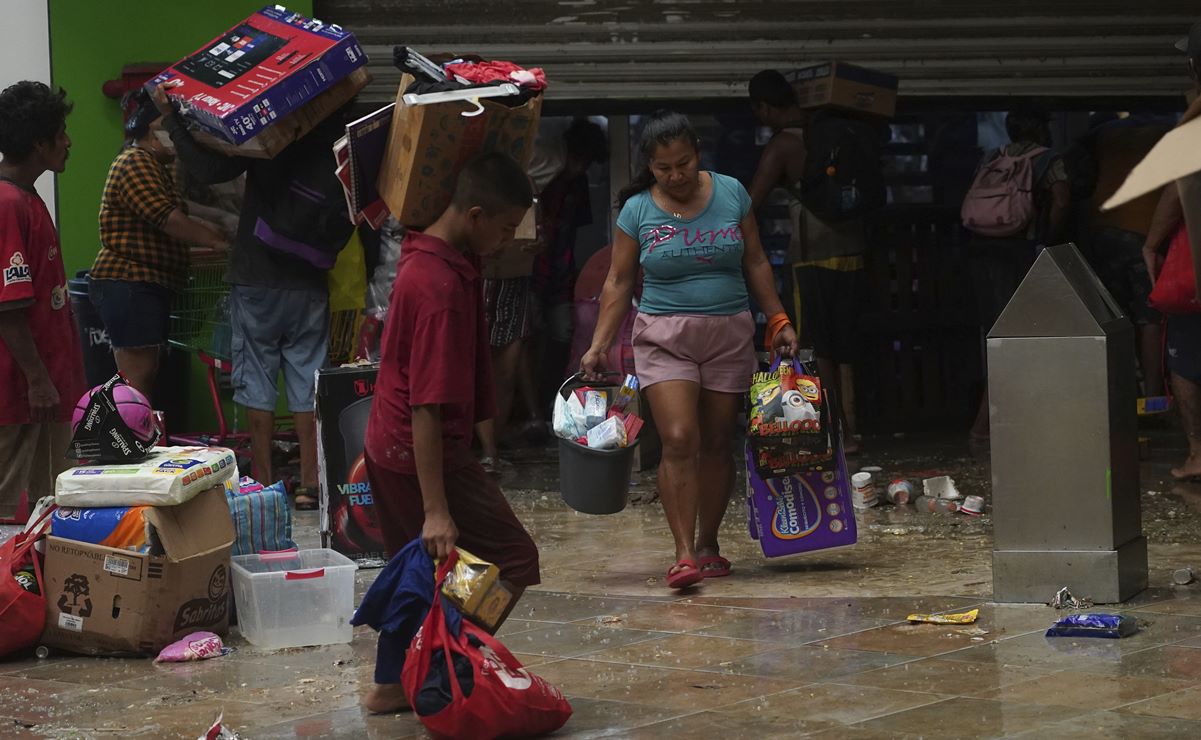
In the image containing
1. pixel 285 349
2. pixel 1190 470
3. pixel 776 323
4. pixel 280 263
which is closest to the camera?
pixel 776 323

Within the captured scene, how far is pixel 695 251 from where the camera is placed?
22.4ft

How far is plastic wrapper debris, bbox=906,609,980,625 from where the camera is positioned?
584cm

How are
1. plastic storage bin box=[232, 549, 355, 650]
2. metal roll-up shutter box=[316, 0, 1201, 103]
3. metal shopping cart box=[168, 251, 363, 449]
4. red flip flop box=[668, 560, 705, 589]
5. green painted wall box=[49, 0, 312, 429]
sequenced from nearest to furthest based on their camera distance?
plastic storage bin box=[232, 549, 355, 650], red flip flop box=[668, 560, 705, 589], metal shopping cart box=[168, 251, 363, 449], green painted wall box=[49, 0, 312, 429], metal roll-up shutter box=[316, 0, 1201, 103]

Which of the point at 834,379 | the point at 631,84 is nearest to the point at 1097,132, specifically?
the point at 834,379

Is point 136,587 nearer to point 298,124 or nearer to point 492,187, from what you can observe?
point 492,187

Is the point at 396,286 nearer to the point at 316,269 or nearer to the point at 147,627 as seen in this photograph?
the point at 147,627

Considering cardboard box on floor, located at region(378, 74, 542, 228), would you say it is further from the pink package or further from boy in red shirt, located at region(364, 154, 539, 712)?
the pink package

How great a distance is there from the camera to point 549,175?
1135 centimetres

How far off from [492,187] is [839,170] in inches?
215

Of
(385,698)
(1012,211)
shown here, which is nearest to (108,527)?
(385,698)

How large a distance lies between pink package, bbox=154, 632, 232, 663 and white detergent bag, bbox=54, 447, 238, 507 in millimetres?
488

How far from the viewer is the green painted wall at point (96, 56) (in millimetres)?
10195

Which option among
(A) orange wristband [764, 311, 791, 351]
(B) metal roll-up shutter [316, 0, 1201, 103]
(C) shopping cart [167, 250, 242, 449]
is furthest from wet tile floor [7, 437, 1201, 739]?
(B) metal roll-up shutter [316, 0, 1201, 103]

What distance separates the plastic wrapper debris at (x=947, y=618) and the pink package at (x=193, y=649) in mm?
2449
